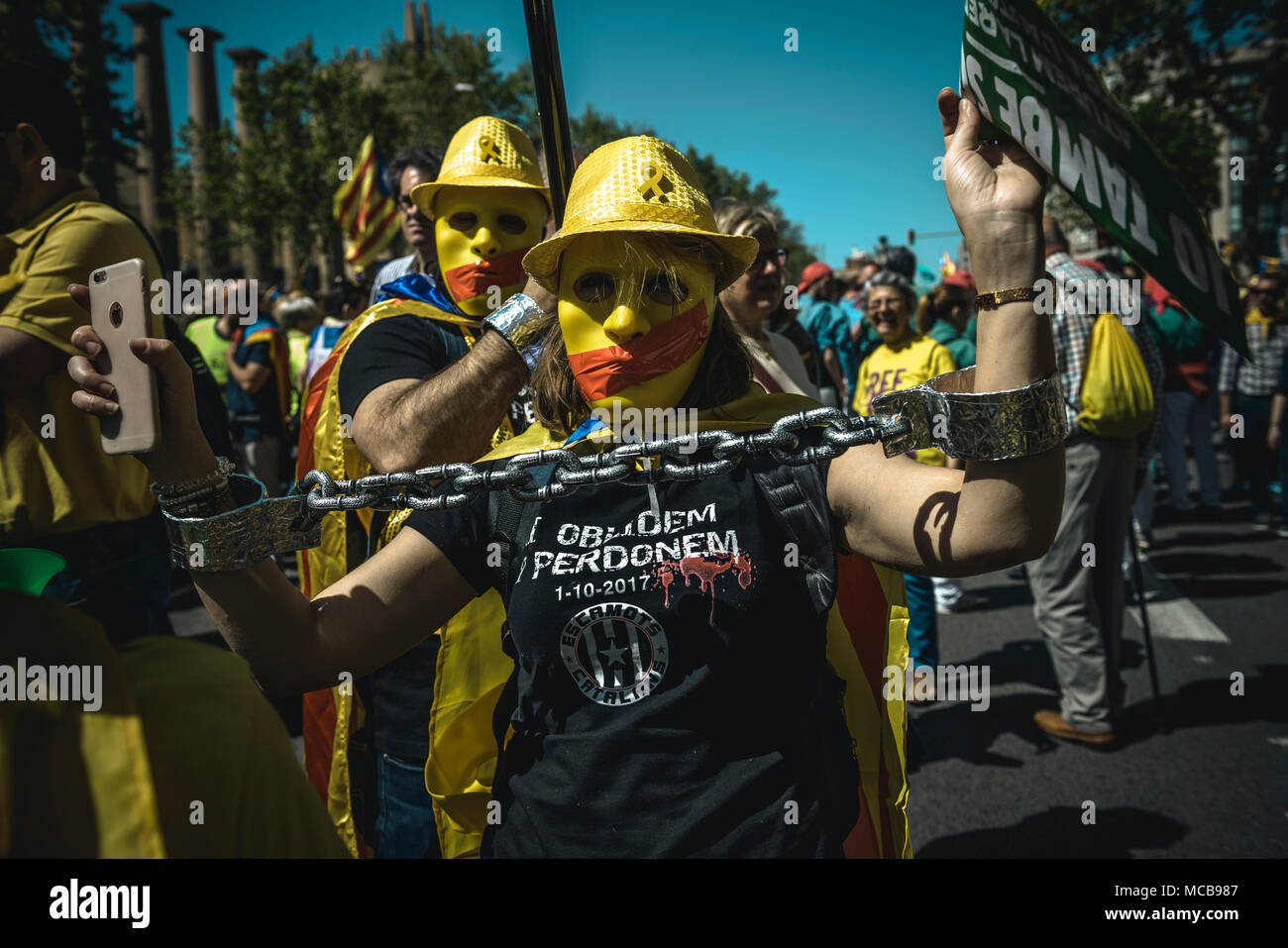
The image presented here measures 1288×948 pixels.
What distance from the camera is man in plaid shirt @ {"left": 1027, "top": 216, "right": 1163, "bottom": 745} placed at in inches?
169

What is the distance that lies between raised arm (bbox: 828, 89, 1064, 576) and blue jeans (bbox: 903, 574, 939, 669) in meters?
3.17

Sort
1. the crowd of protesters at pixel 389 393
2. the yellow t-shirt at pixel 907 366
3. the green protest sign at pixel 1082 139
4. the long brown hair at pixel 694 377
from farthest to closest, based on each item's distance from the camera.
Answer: the yellow t-shirt at pixel 907 366 → the crowd of protesters at pixel 389 393 → the long brown hair at pixel 694 377 → the green protest sign at pixel 1082 139

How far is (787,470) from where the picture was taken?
155 centimetres

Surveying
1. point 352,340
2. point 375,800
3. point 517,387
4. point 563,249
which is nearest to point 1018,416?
point 563,249

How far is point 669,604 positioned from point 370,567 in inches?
21.6

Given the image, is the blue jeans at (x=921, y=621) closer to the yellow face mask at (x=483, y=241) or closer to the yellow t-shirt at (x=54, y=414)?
the yellow face mask at (x=483, y=241)

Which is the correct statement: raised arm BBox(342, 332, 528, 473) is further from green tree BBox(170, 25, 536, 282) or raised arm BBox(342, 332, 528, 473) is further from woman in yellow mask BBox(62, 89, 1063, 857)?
green tree BBox(170, 25, 536, 282)

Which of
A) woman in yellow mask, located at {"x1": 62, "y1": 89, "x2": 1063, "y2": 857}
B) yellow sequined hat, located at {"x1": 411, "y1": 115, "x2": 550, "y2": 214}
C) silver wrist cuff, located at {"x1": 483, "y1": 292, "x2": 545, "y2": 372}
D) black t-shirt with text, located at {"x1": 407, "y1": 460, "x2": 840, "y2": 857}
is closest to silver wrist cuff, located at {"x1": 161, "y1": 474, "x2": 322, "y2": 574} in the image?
woman in yellow mask, located at {"x1": 62, "y1": 89, "x2": 1063, "y2": 857}

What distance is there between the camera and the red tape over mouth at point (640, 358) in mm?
1608

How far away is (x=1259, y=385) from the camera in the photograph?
8766mm

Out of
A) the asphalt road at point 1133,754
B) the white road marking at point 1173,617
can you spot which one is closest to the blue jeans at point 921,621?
the asphalt road at point 1133,754

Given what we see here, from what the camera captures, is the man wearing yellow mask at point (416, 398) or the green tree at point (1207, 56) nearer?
the man wearing yellow mask at point (416, 398)

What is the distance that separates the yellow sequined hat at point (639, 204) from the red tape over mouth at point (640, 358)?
0.45ft
